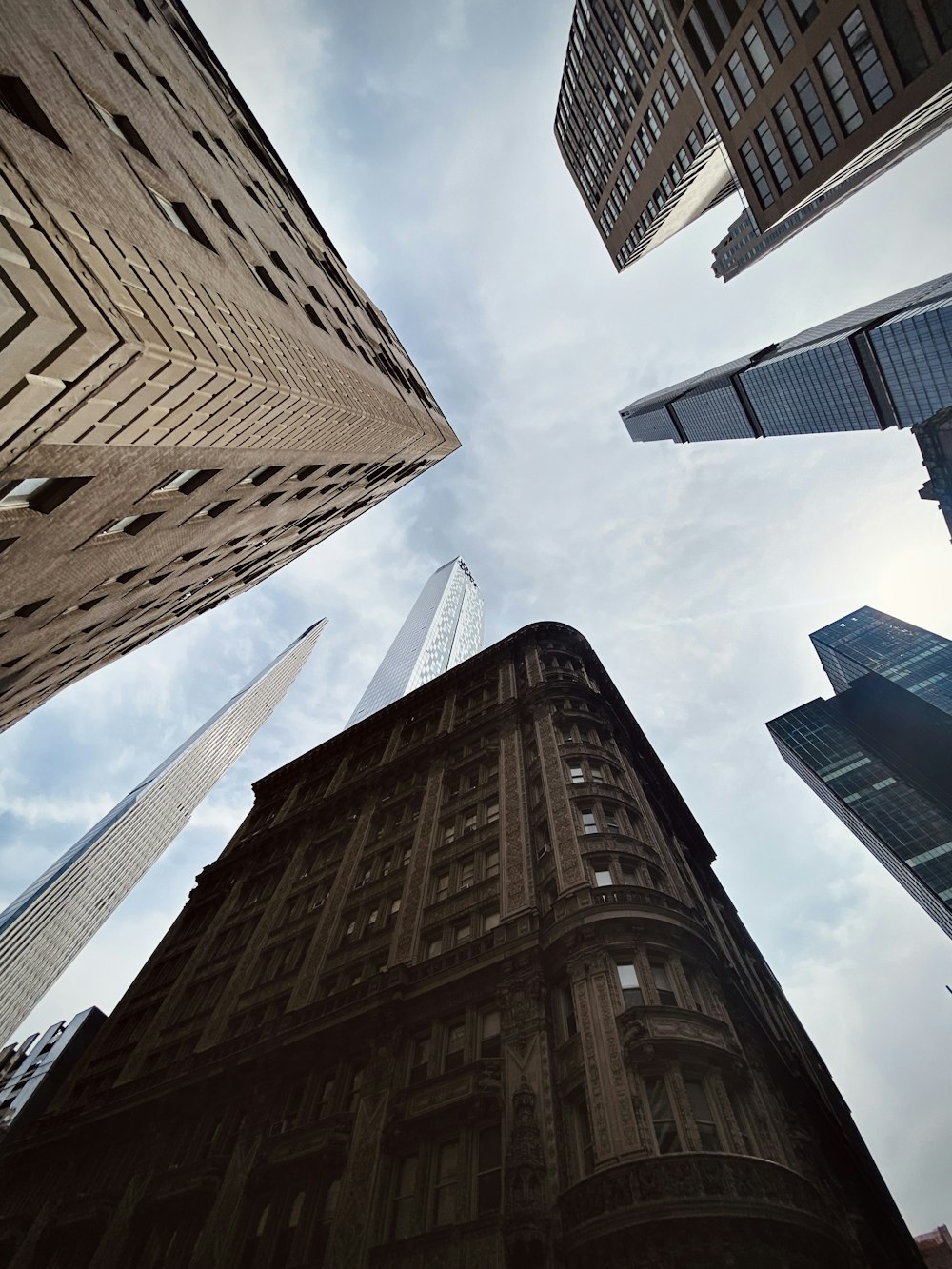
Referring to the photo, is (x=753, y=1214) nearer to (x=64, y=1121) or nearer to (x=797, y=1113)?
(x=797, y=1113)

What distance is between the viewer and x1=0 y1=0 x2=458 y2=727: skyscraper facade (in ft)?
29.4

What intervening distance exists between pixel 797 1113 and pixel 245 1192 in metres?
20.8

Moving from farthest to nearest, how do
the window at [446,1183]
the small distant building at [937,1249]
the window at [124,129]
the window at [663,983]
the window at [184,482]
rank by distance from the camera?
the small distant building at [937,1249] → the window at [663,983] → the window at [446,1183] → the window at [184,482] → the window at [124,129]

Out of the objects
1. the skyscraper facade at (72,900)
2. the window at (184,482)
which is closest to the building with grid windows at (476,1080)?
the window at (184,482)

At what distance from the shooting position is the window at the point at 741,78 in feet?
129

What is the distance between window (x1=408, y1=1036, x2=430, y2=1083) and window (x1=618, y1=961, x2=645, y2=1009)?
27.9ft

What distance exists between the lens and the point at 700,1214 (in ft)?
51.7

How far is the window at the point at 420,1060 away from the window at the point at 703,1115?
401 inches

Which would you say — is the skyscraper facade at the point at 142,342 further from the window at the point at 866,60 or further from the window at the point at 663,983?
the window at the point at 866,60

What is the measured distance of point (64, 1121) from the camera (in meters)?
32.8

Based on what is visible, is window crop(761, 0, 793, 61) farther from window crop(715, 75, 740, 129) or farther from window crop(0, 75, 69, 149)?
window crop(0, 75, 69, 149)

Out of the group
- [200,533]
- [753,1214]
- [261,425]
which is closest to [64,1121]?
[200,533]

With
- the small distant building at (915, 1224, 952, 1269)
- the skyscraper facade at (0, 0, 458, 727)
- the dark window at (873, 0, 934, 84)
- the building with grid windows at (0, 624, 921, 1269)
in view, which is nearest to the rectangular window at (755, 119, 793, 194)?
the dark window at (873, 0, 934, 84)

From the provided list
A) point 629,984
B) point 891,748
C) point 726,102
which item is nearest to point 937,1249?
point 891,748
